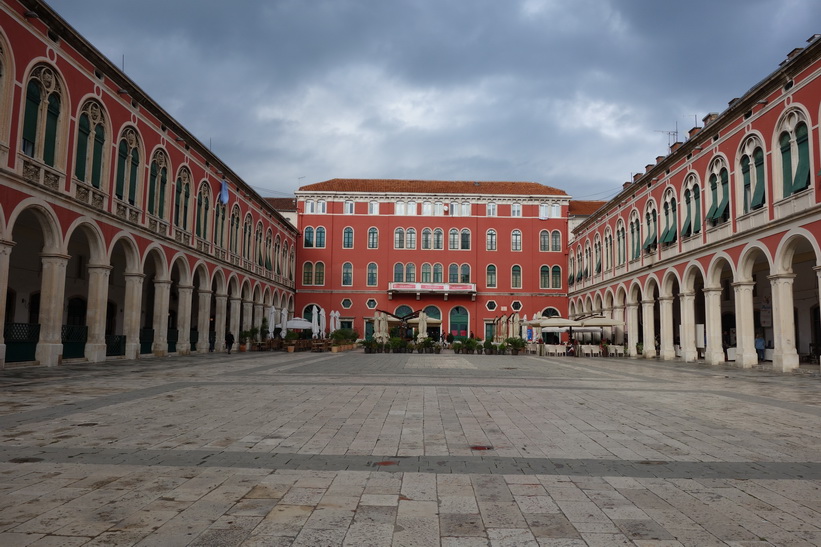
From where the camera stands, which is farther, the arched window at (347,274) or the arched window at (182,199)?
the arched window at (347,274)

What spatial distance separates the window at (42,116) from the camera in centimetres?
1683

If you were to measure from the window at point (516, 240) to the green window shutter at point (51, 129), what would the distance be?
4134 centimetres

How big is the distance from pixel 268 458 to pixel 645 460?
383 cm

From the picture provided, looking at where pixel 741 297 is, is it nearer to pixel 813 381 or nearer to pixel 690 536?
pixel 813 381

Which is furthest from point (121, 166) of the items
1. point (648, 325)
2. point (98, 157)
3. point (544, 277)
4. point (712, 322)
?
point (544, 277)

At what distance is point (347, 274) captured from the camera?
177ft

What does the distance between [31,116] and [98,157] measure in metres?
3.81

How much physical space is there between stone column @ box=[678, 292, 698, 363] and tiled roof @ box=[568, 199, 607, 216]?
2904 centimetres

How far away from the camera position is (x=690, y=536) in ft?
12.1

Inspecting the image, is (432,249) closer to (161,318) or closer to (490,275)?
(490,275)

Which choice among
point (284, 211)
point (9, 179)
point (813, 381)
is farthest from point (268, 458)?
point (284, 211)

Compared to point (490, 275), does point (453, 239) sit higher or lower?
higher

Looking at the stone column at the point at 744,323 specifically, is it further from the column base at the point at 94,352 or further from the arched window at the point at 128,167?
the arched window at the point at 128,167

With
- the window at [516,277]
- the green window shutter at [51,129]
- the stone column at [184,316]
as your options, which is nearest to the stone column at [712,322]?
the stone column at [184,316]
